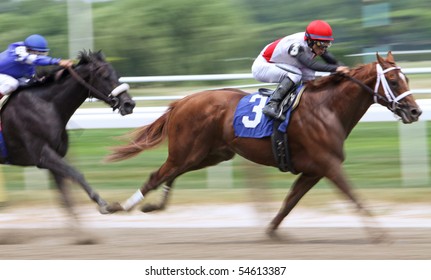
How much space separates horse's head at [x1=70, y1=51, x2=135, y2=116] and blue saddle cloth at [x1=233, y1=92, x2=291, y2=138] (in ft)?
2.95

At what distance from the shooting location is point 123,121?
9141 millimetres

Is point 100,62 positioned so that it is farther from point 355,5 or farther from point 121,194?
point 355,5

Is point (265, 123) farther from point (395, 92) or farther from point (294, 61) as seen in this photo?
point (395, 92)

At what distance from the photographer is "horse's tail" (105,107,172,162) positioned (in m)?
7.37

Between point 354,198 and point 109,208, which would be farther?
point 109,208

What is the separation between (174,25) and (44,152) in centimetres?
1245

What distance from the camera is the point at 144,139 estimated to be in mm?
7441

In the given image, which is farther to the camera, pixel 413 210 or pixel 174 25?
pixel 174 25

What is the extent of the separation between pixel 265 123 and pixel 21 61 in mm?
2167

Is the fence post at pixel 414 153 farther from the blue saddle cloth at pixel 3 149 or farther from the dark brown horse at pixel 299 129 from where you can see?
the blue saddle cloth at pixel 3 149

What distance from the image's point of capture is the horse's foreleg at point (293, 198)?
6793 mm

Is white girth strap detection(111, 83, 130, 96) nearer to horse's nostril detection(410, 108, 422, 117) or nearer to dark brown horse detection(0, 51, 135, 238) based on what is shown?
dark brown horse detection(0, 51, 135, 238)

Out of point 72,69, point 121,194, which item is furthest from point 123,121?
point 72,69

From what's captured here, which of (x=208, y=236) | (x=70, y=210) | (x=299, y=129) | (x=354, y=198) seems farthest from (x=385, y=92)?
(x=70, y=210)
